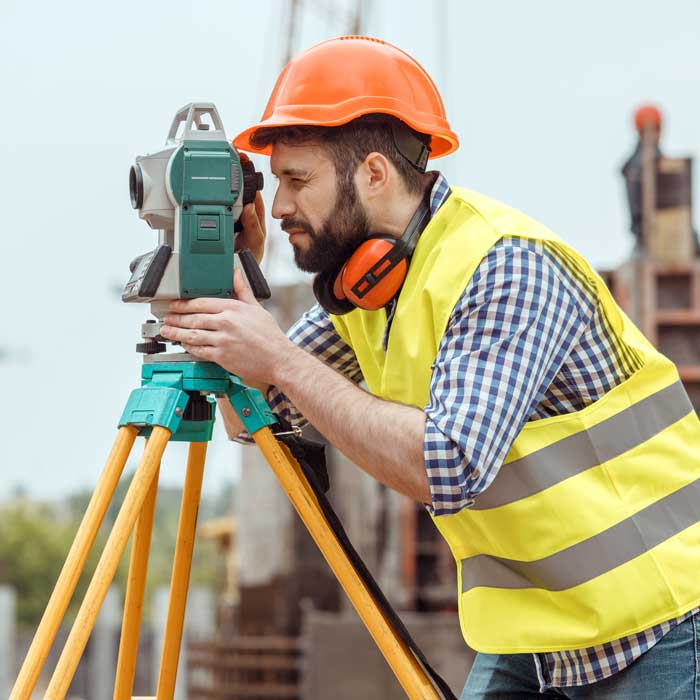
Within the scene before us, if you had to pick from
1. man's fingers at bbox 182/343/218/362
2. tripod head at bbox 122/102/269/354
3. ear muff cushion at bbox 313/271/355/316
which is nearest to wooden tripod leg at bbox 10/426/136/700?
man's fingers at bbox 182/343/218/362

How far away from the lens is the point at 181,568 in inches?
96.1

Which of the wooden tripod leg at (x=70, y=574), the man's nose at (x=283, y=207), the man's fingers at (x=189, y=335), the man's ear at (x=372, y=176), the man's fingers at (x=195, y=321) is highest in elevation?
the man's ear at (x=372, y=176)

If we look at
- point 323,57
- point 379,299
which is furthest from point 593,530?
point 323,57

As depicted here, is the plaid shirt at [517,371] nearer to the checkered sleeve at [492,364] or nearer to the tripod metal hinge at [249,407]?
the checkered sleeve at [492,364]

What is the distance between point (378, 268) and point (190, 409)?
0.49 m

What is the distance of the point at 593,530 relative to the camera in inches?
86.4

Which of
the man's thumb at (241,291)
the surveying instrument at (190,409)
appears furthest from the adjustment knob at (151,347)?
the man's thumb at (241,291)

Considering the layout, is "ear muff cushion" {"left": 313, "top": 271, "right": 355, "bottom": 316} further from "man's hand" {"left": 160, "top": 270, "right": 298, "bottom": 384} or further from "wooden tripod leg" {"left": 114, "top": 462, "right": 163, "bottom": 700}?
"wooden tripod leg" {"left": 114, "top": 462, "right": 163, "bottom": 700}

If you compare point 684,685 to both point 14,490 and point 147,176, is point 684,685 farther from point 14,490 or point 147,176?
point 14,490

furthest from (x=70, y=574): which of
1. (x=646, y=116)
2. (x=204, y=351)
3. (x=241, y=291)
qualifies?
(x=646, y=116)

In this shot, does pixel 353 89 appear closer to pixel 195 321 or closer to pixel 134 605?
pixel 195 321

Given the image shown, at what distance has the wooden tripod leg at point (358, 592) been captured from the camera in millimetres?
2205

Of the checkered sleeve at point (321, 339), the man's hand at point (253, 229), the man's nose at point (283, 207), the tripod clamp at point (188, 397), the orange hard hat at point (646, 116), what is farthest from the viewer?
the orange hard hat at point (646, 116)

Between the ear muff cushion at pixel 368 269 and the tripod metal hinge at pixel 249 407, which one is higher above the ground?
the ear muff cushion at pixel 368 269
